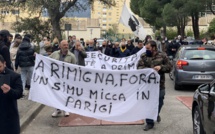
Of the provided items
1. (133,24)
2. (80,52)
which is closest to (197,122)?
(80,52)

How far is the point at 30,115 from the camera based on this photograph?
895 cm

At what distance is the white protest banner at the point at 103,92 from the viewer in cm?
768

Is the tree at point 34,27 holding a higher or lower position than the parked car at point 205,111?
higher

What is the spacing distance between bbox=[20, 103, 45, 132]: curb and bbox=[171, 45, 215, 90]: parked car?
190 inches

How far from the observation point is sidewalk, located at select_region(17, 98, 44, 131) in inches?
330

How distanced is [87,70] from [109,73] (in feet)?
1.44

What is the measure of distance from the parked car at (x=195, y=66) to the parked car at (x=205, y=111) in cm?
600

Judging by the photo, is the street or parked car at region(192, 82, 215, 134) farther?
the street

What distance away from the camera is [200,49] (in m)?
13.0

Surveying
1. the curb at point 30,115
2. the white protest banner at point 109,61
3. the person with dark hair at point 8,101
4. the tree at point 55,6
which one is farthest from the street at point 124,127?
the tree at point 55,6

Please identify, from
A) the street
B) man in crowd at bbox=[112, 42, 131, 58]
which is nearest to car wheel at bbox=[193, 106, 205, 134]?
the street

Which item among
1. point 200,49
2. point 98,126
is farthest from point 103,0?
point 98,126

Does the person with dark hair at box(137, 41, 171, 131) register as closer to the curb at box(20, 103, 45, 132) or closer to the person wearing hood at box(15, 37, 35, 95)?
the curb at box(20, 103, 45, 132)

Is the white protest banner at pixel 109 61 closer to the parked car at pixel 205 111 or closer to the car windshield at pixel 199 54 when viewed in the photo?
the car windshield at pixel 199 54
